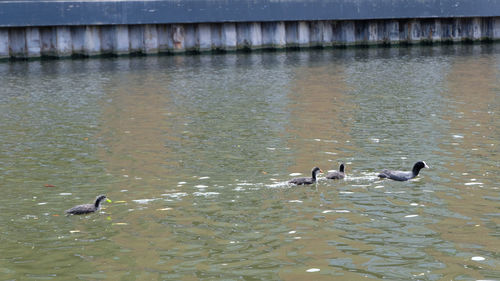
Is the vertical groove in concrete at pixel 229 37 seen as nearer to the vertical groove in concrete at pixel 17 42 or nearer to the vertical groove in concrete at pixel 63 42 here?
the vertical groove in concrete at pixel 63 42

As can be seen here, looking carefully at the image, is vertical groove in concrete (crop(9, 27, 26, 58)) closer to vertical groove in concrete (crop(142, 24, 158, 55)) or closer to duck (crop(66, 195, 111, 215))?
vertical groove in concrete (crop(142, 24, 158, 55))

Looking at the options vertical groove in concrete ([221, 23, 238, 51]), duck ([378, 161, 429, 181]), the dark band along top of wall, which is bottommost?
duck ([378, 161, 429, 181])

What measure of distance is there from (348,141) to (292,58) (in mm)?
25089

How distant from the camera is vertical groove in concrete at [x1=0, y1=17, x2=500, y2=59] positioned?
44375 mm

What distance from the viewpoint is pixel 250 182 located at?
15.1m

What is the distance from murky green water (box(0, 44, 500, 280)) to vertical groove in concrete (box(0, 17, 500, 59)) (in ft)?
43.8

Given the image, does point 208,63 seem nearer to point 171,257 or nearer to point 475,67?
point 475,67

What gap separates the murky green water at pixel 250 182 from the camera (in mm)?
10719

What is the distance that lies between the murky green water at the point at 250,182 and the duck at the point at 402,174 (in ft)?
0.49

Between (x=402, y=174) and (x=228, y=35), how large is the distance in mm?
33706

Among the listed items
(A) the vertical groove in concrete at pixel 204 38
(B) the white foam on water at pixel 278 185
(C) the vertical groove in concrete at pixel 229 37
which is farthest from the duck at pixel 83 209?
(C) the vertical groove in concrete at pixel 229 37

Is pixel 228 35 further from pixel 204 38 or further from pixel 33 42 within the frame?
pixel 33 42

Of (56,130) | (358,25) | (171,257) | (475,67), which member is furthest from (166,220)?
(358,25)

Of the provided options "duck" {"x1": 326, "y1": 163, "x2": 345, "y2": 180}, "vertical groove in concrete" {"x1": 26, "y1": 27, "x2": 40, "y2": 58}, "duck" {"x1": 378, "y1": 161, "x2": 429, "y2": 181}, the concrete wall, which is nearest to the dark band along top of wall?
the concrete wall
